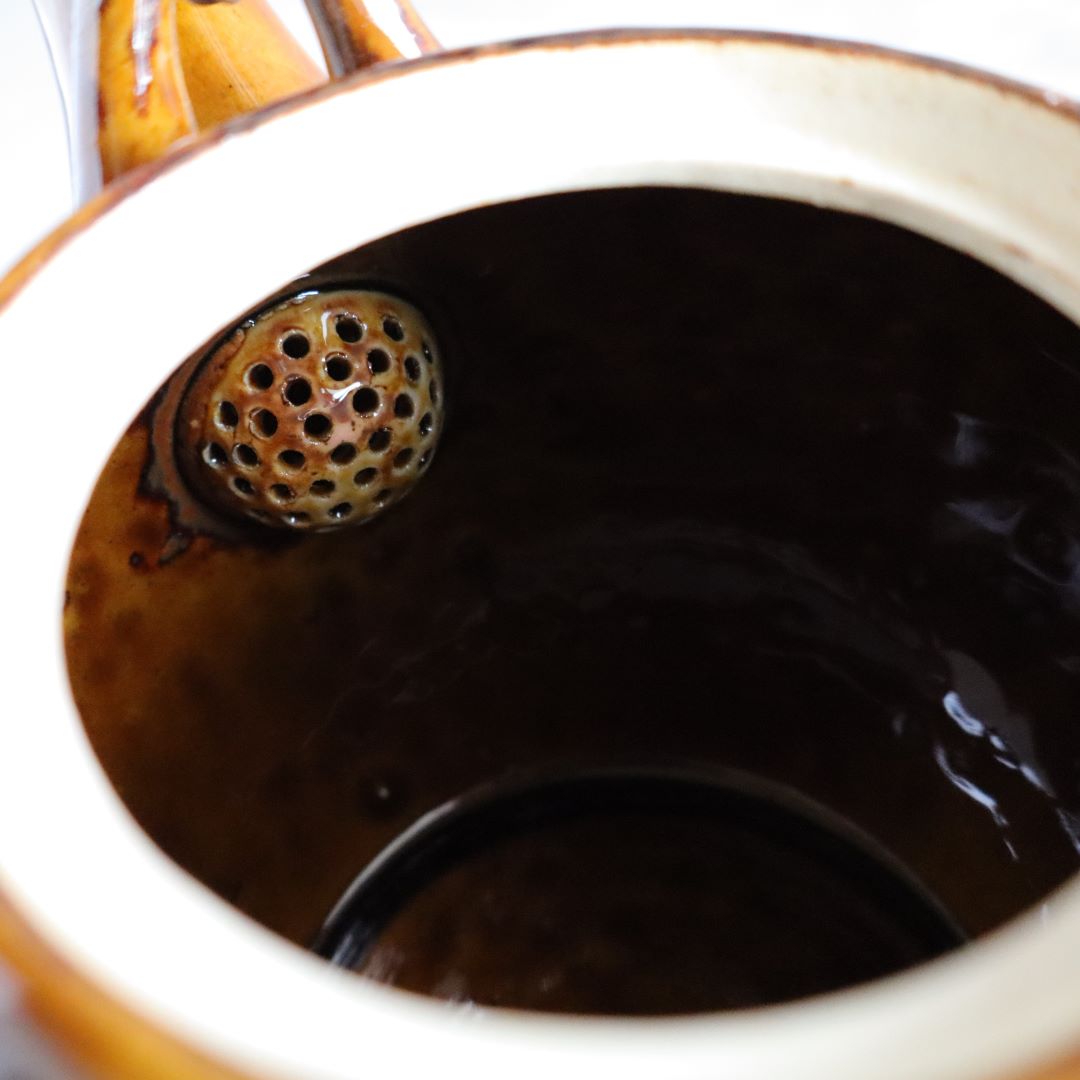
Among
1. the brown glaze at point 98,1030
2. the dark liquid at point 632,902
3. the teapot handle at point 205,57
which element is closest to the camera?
the brown glaze at point 98,1030

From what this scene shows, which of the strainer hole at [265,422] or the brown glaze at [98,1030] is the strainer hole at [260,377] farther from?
the brown glaze at [98,1030]

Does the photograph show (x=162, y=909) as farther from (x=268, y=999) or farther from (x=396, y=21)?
(x=396, y=21)

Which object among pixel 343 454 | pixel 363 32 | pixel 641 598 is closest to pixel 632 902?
pixel 641 598

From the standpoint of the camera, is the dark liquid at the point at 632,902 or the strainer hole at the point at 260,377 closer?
the strainer hole at the point at 260,377

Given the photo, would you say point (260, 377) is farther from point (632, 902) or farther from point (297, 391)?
point (632, 902)

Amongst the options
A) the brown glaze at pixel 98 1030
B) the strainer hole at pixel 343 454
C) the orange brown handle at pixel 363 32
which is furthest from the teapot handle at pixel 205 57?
the brown glaze at pixel 98 1030

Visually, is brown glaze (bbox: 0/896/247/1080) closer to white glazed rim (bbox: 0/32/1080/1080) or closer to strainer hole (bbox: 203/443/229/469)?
white glazed rim (bbox: 0/32/1080/1080)

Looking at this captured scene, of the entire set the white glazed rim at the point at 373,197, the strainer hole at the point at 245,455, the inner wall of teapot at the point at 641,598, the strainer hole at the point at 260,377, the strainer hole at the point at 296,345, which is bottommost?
the inner wall of teapot at the point at 641,598

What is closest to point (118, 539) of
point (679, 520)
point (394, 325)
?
point (394, 325)
